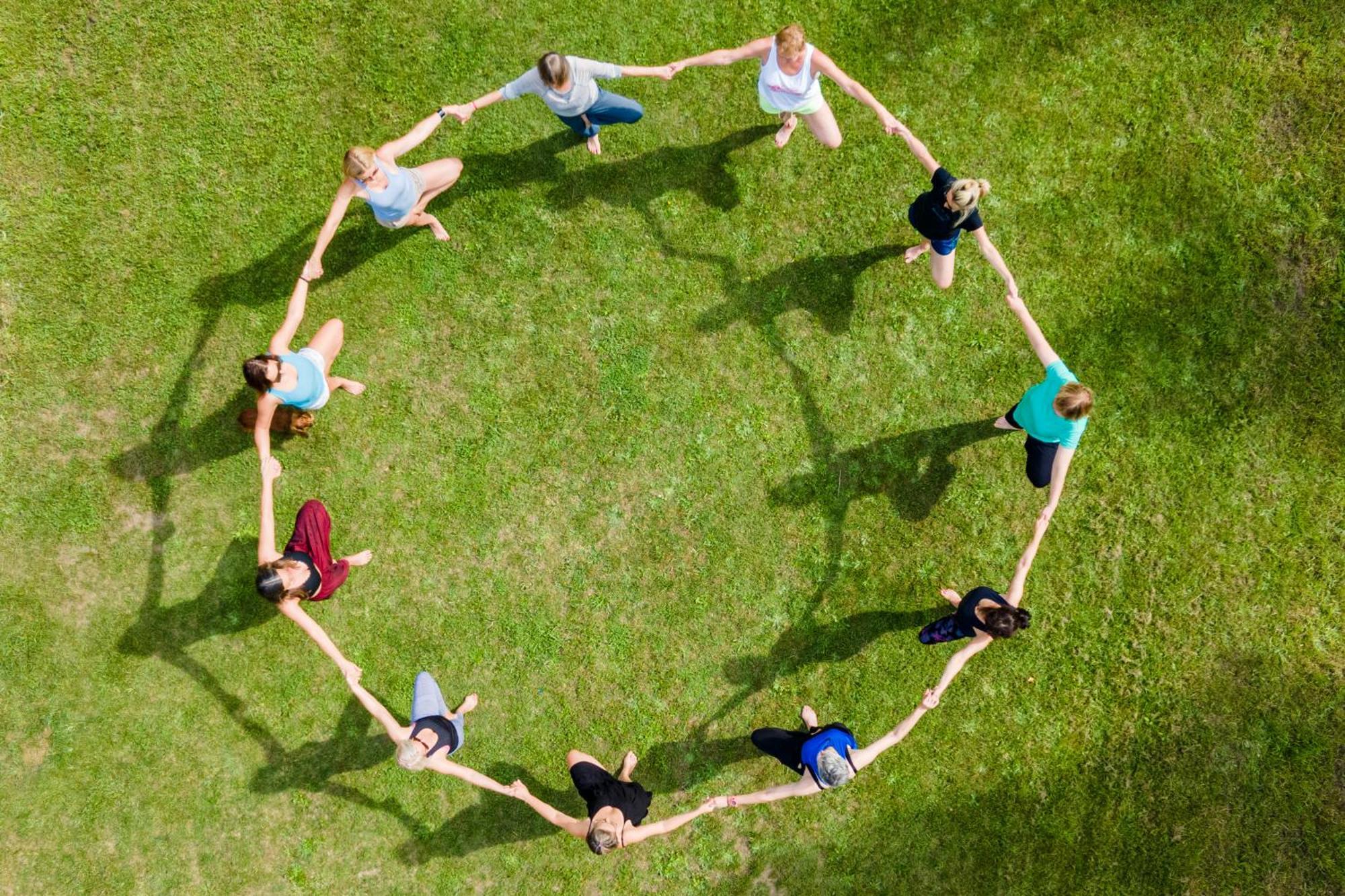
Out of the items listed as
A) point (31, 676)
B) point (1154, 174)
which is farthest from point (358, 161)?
point (1154, 174)

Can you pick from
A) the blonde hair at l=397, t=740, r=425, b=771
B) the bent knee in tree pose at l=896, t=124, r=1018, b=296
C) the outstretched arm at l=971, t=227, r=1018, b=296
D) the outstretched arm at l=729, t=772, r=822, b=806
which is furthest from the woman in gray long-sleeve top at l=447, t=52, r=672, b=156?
the outstretched arm at l=729, t=772, r=822, b=806

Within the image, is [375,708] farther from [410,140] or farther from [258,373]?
[410,140]

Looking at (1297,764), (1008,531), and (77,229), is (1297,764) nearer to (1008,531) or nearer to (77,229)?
(1008,531)

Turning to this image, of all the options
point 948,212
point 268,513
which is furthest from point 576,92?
point 268,513

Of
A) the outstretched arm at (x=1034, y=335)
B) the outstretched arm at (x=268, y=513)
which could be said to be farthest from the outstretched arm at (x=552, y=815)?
the outstretched arm at (x=1034, y=335)

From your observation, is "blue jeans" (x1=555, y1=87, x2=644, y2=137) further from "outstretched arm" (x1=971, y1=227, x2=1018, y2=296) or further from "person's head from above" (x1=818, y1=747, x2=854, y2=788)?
"person's head from above" (x1=818, y1=747, x2=854, y2=788)

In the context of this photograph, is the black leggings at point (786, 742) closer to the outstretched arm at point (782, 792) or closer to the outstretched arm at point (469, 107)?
the outstretched arm at point (782, 792)
